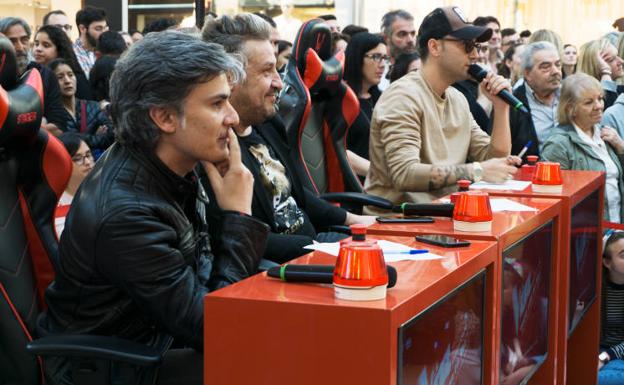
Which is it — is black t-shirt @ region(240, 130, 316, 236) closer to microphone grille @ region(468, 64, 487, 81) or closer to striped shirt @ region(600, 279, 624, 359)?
microphone grille @ region(468, 64, 487, 81)

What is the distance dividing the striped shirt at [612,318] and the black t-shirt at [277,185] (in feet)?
4.50

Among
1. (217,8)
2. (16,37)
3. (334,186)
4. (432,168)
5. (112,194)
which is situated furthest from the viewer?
(217,8)

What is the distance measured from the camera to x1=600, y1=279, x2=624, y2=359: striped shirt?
3.75 meters

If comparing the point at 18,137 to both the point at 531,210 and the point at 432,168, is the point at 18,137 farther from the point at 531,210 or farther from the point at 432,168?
the point at 432,168

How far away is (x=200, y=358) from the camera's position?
2.05m

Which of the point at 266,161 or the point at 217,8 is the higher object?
the point at 217,8

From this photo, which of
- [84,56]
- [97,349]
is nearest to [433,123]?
[97,349]

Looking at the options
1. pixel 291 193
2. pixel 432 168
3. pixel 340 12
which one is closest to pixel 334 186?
pixel 432 168

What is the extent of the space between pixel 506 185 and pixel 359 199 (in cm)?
73

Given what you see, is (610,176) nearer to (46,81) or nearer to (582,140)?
(582,140)

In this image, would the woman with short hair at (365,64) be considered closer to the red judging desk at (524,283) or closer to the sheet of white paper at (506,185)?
the sheet of white paper at (506,185)

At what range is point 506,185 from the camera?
3090 millimetres

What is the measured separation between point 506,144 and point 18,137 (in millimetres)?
2038

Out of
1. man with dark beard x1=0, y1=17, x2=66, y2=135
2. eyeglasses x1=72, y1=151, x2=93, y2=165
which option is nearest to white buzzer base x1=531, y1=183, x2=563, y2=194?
eyeglasses x1=72, y1=151, x2=93, y2=165
